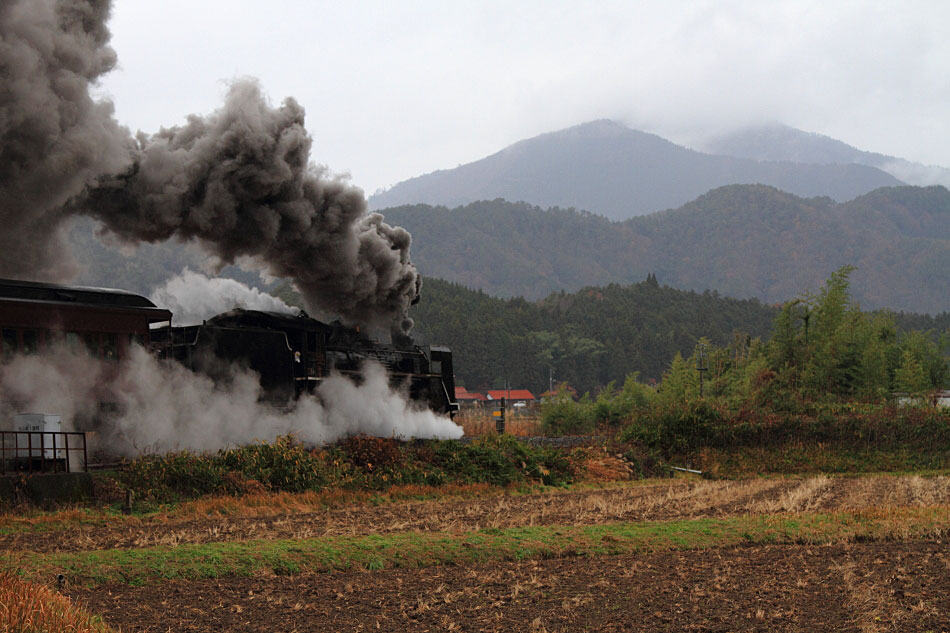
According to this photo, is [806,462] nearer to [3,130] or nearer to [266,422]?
[266,422]

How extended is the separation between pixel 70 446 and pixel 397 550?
9.67 m

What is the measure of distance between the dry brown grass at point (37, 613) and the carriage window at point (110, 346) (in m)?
12.5

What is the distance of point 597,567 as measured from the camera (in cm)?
1462


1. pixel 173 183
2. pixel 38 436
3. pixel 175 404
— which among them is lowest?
pixel 38 436

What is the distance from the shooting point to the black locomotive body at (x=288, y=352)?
25.1 metres

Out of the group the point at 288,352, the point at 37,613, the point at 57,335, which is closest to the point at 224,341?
the point at 288,352

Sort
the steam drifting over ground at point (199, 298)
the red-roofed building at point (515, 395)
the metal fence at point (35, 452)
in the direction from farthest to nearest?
the red-roofed building at point (515, 395) < the steam drifting over ground at point (199, 298) < the metal fence at point (35, 452)

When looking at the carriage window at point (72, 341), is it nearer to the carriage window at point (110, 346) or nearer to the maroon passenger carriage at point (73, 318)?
the maroon passenger carriage at point (73, 318)

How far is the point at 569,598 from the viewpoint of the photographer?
12.4 m

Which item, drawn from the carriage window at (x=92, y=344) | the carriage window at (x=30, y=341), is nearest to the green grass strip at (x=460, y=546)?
the carriage window at (x=30, y=341)

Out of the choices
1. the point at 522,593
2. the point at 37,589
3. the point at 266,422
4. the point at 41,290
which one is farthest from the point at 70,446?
the point at 522,593

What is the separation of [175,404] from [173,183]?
6566 millimetres

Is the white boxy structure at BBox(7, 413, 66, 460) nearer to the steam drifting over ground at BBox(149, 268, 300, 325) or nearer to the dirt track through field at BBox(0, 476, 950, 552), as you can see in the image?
the dirt track through field at BBox(0, 476, 950, 552)

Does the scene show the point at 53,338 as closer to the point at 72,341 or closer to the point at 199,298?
the point at 72,341
